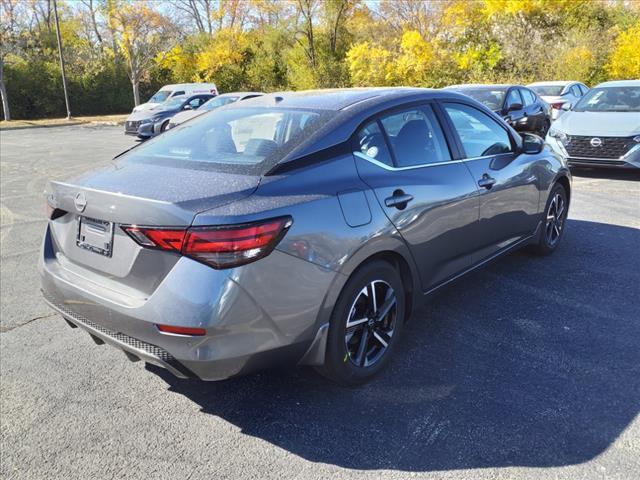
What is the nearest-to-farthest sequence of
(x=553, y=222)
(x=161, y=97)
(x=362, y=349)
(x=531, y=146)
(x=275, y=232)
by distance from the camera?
(x=275, y=232), (x=362, y=349), (x=531, y=146), (x=553, y=222), (x=161, y=97)

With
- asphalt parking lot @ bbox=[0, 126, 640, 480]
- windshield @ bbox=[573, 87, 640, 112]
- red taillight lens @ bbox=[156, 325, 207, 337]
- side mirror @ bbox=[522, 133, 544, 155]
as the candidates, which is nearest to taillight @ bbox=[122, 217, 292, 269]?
red taillight lens @ bbox=[156, 325, 207, 337]

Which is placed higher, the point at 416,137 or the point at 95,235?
the point at 416,137

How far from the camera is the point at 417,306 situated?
3303mm

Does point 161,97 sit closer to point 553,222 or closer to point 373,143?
point 553,222

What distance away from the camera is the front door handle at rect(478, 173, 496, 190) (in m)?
3.68

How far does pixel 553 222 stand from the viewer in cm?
500

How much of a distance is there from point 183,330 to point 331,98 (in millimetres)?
1805

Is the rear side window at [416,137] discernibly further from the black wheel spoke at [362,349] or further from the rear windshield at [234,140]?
the black wheel spoke at [362,349]

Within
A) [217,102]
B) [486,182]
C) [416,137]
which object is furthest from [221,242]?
[217,102]

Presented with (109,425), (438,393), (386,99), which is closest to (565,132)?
(386,99)

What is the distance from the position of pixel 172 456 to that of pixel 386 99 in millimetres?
2304

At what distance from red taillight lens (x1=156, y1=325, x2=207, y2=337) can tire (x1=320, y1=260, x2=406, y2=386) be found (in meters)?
0.69

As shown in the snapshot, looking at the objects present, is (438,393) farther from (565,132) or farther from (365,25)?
(365,25)

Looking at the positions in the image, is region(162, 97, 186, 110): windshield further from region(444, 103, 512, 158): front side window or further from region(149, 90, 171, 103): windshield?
region(444, 103, 512, 158): front side window
